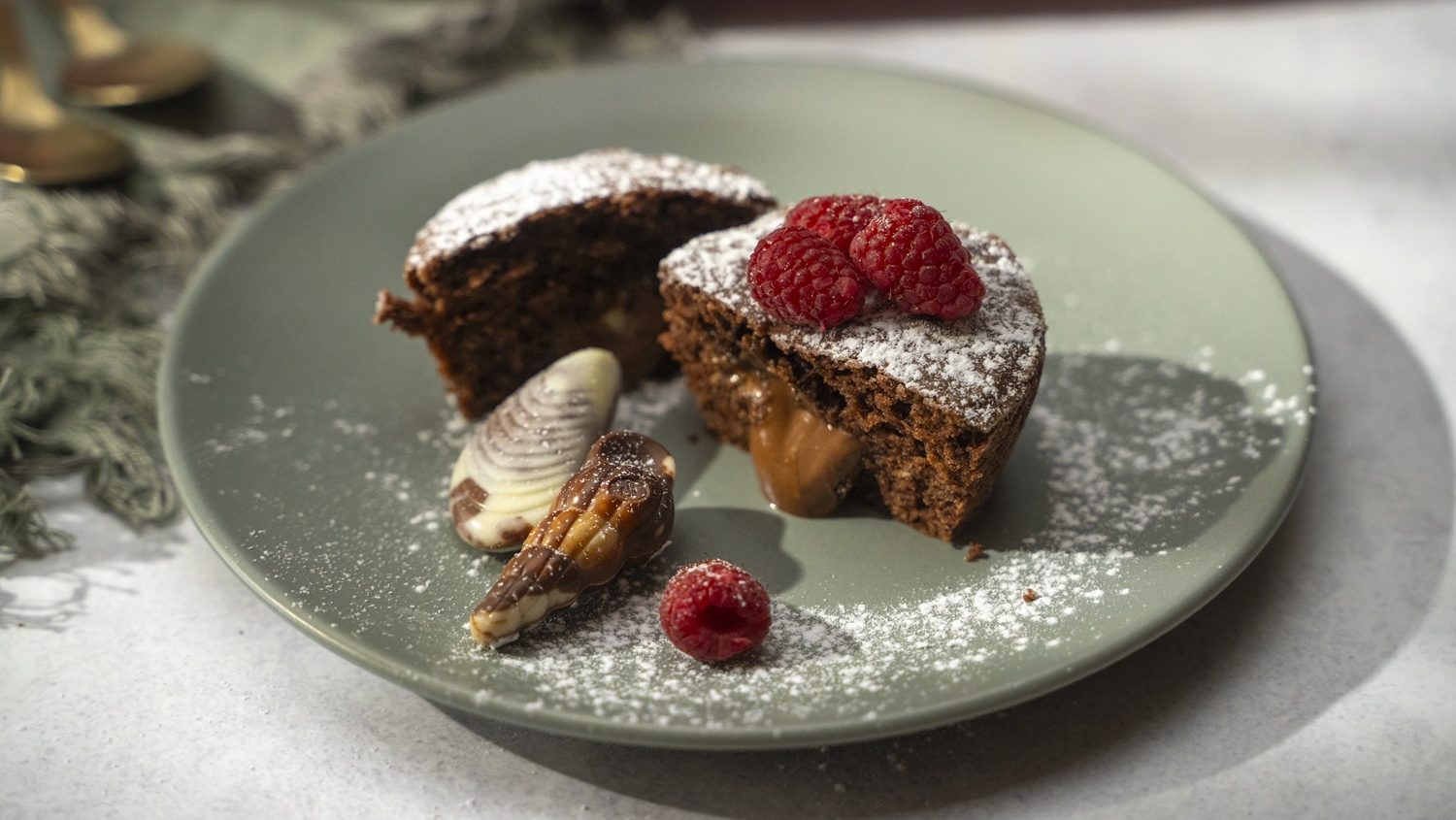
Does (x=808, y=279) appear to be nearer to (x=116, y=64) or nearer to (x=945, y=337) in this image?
(x=945, y=337)

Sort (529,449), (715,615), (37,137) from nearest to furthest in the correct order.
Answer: (715,615), (529,449), (37,137)

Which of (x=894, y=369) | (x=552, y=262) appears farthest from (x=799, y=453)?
(x=552, y=262)

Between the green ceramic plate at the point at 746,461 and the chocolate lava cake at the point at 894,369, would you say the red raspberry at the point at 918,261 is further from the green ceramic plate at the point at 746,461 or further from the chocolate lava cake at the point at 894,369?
the green ceramic plate at the point at 746,461

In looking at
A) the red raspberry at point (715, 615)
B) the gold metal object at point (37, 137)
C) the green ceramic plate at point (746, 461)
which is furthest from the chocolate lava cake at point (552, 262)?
the gold metal object at point (37, 137)

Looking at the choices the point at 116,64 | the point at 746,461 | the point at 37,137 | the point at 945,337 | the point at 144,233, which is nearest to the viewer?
the point at 945,337

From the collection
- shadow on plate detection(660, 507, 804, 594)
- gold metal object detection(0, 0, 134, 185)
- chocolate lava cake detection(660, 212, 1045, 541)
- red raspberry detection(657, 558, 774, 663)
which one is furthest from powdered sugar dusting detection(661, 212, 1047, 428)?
gold metal object detection(0, 0, 134, 185)

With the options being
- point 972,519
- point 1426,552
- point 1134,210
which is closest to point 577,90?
point 1134,210
